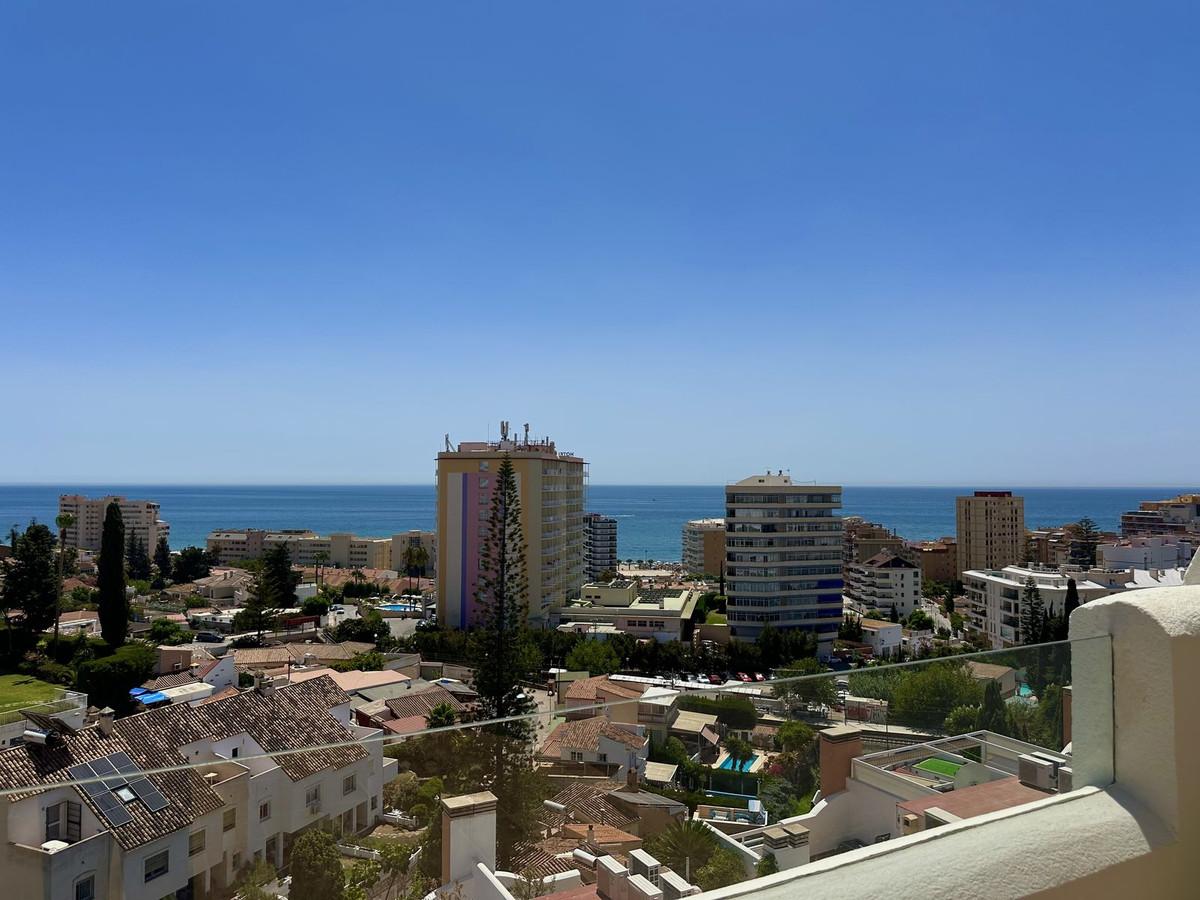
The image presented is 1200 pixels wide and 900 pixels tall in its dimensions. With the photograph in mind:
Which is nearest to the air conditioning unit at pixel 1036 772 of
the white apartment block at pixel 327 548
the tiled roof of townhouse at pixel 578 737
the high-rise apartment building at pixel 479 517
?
the tiled roof of townhouse at pixel 578 737

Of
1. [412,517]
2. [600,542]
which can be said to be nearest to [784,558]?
[600,542]

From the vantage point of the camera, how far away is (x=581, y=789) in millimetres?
1951

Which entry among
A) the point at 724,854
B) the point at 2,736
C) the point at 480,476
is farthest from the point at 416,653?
the point at 724,854

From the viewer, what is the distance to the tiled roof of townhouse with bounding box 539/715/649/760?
5.45ft

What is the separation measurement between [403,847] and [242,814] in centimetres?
34

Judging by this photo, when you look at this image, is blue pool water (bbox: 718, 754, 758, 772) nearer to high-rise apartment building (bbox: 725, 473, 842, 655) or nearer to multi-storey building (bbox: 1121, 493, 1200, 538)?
high-rise apartment building (bbox: 725, 473, 842, 655)

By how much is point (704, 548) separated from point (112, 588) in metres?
51.0

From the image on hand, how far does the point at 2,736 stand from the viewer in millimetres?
2879

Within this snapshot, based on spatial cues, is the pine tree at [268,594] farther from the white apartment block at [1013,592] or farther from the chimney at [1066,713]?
the chimney at [1066,713]

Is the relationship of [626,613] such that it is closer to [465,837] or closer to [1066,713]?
[1066,713]

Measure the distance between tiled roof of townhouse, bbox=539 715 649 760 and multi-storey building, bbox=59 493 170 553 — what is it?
76148 millimetres

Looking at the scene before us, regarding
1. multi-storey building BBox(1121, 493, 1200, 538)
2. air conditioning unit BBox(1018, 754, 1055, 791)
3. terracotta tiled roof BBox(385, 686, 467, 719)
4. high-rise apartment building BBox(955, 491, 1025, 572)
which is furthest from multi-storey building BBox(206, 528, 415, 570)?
air conditioning unit BBox(1018, 754, 1055, 791)

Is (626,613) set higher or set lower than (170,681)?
lower

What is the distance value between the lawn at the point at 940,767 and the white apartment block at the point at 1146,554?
50.9m
